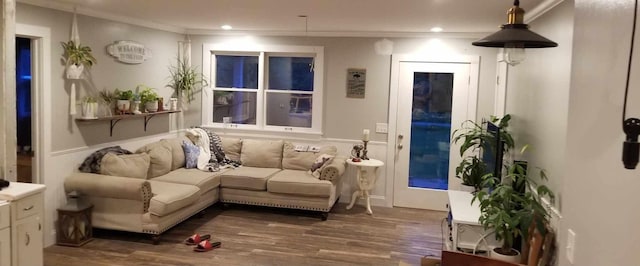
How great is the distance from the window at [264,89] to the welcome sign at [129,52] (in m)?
1.13

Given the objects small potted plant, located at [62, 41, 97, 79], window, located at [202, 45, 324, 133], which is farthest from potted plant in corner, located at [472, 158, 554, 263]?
small potted plant, located at [62, 41, 97, 79]

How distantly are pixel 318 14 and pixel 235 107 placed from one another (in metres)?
2.54

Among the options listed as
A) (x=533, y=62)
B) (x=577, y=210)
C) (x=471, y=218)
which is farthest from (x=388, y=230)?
(x=577, y=210)

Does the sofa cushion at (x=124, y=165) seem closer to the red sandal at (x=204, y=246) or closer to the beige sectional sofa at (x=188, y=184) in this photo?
the beige sectional sofa at (x=188, y=184)

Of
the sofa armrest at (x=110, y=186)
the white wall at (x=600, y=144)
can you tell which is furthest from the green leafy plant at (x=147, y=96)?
the white wall at (x=600, y=144)

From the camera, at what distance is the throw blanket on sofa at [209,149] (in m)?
6.09

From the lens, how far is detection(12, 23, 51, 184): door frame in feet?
14.2

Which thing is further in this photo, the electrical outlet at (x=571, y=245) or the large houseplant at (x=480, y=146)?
the large houseplant at (x=480, y=146)

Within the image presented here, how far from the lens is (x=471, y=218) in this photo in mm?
3805

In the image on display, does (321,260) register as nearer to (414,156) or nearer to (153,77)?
(414,156)

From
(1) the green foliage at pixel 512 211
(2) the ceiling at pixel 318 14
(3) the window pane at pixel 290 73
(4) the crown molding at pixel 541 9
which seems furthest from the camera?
(3) the window pane at pixel 290 73

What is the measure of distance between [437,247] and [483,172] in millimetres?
887

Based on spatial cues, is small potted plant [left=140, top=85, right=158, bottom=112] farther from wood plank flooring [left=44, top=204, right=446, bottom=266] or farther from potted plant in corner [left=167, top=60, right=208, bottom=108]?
wood plank flooring [left=44, top=204, right=446, bottom=266]

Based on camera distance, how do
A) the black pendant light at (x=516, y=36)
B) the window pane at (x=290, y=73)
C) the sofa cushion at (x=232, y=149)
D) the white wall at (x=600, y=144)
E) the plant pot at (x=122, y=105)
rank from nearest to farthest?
the white wall at (x=600, y=144) → the black pendant light at (x=516, y=36) → the plant pot at (x=122, y=105) → the sofa cushion at (x=232, y=149) → the window pane at (x=290, y=73)
